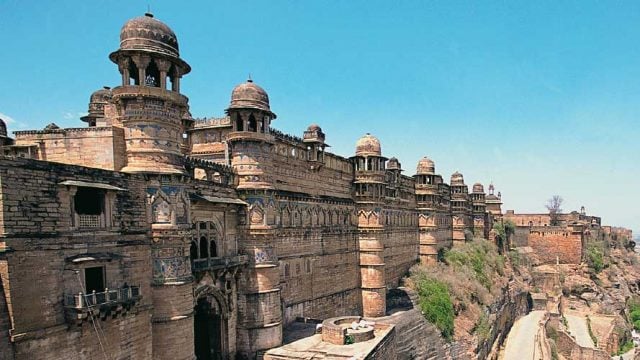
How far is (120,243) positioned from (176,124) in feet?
14.3

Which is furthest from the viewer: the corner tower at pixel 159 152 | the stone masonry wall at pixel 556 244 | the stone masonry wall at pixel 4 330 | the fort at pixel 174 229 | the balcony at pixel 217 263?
the stone masonry wall at pixel 556 244

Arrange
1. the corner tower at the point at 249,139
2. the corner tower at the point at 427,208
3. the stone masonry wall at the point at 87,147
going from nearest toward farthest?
the stone masonry wall at the point at 87,147, the corner tower at the point at 249,139, the corner tower at the point at 427,208

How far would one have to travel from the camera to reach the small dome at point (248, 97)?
62.4 ft

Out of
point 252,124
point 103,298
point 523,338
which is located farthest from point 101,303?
point 523,338

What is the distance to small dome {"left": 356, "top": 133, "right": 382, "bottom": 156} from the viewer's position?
97.2ft

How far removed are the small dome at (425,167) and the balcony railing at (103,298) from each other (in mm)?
33150

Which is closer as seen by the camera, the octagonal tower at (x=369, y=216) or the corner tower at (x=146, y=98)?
the corner tower at (x=146, y=98)

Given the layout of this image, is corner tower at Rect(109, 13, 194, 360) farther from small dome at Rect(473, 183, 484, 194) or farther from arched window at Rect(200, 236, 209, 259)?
small dome at Rect(473, 183, 484, 194)

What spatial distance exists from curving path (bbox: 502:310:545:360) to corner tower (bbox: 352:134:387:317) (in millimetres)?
15179

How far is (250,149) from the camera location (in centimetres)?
1903

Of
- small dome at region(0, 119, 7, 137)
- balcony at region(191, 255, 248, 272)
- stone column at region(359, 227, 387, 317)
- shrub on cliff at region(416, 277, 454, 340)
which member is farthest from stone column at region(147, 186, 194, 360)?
shrub on cliff at region(416, 277, 454, 340)

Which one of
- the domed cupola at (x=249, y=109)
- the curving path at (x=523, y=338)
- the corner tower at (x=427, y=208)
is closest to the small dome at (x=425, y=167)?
the corner tower at (x=427, y=208)

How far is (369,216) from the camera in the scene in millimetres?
29875

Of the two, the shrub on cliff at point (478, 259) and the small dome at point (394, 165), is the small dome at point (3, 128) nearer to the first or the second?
the small dome at point (394, 165)
